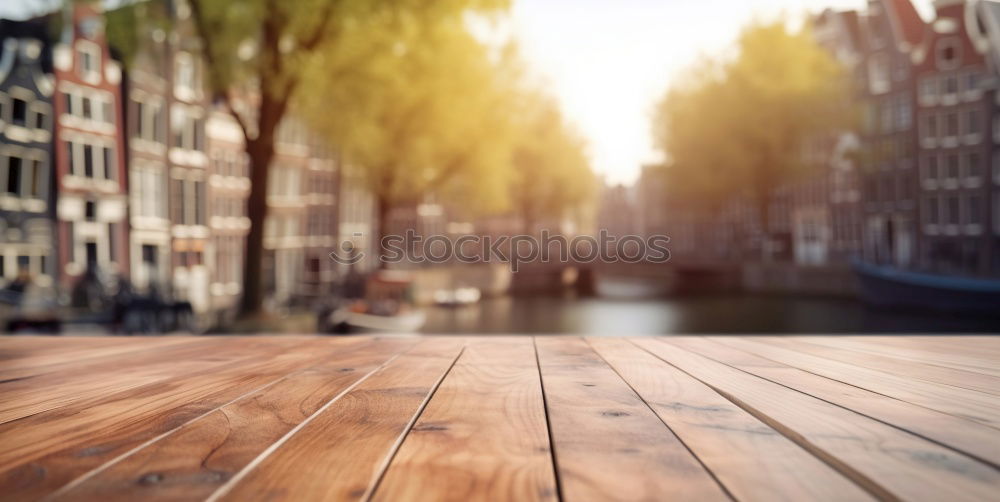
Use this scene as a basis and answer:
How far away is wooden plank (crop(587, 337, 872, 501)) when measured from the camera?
728 millimetres

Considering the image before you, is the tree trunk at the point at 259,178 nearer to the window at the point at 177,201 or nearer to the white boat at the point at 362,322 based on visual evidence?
the window at the point at 177,201

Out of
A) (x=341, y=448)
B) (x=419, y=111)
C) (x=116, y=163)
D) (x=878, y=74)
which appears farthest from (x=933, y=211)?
(x=341, y=448)

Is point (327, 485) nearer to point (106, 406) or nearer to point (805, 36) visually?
point (106, 406)

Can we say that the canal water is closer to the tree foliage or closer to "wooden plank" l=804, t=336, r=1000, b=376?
the tree foliage

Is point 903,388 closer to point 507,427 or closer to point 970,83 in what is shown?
point 507,427

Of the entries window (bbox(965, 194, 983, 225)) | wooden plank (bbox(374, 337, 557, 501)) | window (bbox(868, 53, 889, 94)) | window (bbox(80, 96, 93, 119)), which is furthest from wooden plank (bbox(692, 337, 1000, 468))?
window (bbox(868, 53, 889, 94))

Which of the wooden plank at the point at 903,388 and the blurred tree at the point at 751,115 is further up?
the blurred tree at the point at 751,115

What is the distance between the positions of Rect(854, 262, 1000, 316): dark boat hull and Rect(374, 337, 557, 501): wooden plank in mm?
12185

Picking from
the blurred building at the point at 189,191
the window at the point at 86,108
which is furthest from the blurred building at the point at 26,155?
the blurred building at the point at 189,191

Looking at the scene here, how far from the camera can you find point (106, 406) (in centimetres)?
120

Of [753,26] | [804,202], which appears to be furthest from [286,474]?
[804,202]

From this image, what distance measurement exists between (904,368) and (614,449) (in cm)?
96

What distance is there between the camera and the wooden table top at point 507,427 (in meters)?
0.75

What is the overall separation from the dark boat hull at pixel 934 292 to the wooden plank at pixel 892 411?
11.7 metres
